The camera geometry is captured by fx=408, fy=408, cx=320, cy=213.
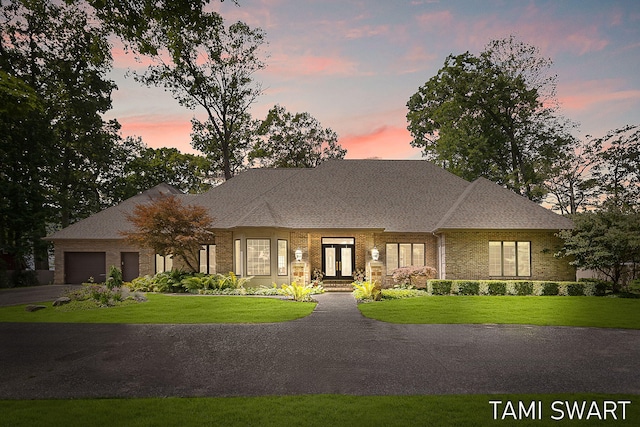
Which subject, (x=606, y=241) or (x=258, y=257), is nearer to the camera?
(x=606, y=241)

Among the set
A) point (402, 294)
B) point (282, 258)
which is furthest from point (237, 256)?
point (402, 294)

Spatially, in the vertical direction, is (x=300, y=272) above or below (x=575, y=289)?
above

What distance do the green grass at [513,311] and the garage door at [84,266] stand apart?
19.4 meters

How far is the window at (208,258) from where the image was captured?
79.7 feet

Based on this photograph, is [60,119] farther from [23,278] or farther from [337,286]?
[337,286]

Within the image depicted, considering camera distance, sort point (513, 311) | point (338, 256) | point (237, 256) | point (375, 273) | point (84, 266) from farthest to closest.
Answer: point (84, 266) < point (338, 256) < point (237, 256) < point (375, 273) < point (513, 311)

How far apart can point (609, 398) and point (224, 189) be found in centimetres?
2435

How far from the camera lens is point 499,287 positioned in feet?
64.4

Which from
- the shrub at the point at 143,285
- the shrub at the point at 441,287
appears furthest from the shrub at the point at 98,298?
the shrub at the point at 441,287

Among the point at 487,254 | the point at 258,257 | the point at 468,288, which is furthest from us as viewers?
the point at 258,257

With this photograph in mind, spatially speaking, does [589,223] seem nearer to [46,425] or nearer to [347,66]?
[347,66]

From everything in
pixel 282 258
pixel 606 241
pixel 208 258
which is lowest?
pixel 208 258

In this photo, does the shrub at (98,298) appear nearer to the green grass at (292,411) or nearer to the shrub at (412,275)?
the green grass at (292,411)

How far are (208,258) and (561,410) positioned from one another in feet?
69.8
